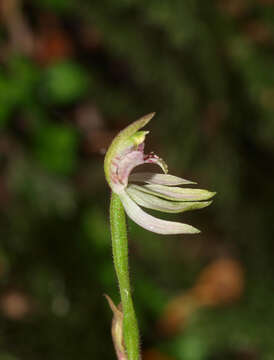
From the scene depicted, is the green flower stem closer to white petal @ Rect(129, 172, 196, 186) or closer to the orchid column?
the orchid column

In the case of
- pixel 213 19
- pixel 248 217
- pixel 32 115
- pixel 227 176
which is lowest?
pixel 248 217

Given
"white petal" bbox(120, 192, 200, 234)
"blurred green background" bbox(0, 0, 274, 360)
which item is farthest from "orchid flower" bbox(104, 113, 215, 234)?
"blurred green background" bbox(0, 0, 274, 360)

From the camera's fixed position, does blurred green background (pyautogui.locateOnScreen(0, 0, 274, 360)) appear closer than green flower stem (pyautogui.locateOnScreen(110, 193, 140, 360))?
No

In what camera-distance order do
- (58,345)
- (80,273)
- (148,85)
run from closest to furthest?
(58,345), (80,273), (148,85)

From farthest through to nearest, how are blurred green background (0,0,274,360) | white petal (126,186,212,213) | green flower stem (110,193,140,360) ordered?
blurred green background (0,0,274,360) < white petal (126,186,212,213) < green flower stem (110,193,140,360)

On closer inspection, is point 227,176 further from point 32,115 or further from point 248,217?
point 32,115

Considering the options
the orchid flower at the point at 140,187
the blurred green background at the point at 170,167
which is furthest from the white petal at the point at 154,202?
the blurred green background at the point at 170,167

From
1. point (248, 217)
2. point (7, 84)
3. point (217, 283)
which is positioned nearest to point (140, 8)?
point (7, 84)
